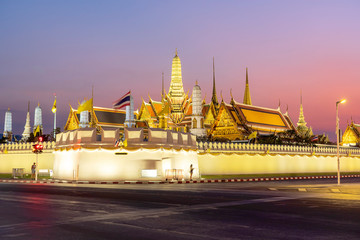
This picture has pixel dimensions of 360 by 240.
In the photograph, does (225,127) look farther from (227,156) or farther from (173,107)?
(227,156)

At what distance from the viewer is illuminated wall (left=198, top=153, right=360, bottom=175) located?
153 ft

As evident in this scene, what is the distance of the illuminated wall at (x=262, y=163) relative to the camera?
46.8 m

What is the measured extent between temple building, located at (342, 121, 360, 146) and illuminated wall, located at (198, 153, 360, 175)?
39.2 m

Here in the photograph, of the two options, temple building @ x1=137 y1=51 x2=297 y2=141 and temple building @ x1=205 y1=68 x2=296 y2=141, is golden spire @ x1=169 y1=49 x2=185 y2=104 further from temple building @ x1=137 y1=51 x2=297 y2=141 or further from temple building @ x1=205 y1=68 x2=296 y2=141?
temple building @ x1=205 y1=68 x2=296 y2=141

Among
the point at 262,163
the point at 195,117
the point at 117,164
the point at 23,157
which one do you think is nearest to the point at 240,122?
the point at 195,117

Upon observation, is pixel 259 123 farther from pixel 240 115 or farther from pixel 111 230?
pixel 111 230

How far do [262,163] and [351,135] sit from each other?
59276mm

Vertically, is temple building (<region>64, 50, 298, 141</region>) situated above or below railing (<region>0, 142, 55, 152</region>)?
above

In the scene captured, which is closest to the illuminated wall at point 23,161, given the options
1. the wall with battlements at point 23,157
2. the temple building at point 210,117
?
the wall with battlements at point 23,157

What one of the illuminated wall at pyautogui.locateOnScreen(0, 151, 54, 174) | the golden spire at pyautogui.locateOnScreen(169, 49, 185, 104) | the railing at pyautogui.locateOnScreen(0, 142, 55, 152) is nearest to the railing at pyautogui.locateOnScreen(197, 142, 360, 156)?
the railing at pyautogui.locateOnScreen(0, 142, 55, 152)

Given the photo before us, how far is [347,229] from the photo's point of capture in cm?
1019

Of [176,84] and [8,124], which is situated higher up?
[176,84]

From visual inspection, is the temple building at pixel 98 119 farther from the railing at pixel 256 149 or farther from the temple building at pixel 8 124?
the temple building at pixel 8 124

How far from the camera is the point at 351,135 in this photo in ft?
336
